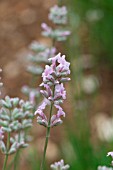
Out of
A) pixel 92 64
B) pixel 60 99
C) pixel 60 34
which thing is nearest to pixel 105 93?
pixel 92 64

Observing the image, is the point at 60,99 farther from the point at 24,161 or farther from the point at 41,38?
the point at 41,38

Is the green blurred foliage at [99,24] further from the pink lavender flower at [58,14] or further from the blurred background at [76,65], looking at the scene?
the pink lavender flower at [58,14]

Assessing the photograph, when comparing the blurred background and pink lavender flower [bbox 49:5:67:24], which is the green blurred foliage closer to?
the blurred background

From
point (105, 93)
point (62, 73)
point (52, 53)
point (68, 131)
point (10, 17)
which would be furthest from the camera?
point (10, 17)

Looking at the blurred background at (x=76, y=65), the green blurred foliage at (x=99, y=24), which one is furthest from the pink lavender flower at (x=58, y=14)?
the green blurred foliage at (x=99, y=24)

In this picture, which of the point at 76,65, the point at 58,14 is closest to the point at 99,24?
the point at 76,65

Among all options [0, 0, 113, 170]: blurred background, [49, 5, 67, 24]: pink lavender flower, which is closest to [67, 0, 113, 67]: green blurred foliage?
[0, 0, 113, 170]: blurred background

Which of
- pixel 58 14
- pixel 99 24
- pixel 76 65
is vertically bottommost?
pixel 58 14

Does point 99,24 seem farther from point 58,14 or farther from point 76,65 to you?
point 58,14
